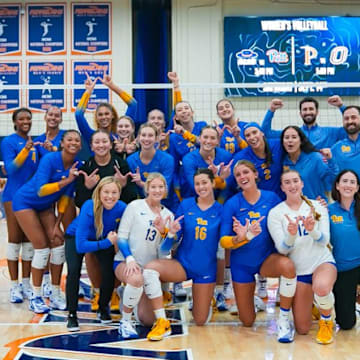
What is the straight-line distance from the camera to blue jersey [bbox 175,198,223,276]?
4910 millimetres

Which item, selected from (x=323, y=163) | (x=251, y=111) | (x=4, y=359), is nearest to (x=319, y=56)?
(x=251, y=111)

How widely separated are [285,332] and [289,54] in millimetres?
8158

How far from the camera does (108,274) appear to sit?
507 centimetres

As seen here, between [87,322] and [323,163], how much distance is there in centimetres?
258

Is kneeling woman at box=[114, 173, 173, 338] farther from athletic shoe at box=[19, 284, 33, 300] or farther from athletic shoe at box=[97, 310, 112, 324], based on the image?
athletic shoe at box=[19, 284, 33, 300]

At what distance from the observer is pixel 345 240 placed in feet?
15.8

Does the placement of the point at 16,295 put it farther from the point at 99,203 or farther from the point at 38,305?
the point at 99,203

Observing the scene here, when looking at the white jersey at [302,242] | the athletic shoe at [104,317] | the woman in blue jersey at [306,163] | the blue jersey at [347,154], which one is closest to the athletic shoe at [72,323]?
the athletic shoe at [104,317]

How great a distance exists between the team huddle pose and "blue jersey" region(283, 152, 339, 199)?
0.03 ft

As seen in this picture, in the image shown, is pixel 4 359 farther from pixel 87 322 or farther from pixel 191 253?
pixel 191 253

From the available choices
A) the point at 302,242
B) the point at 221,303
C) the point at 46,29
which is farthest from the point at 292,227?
the point at 46,29

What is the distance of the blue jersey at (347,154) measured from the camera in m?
5.53

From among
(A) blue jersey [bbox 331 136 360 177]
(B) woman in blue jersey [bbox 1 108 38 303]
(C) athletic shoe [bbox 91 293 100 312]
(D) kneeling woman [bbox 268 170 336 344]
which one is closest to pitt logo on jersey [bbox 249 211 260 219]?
(D) kneeling woman [bbox 268 170 336 344]

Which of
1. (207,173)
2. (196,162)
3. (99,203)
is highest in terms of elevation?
(196,162)
